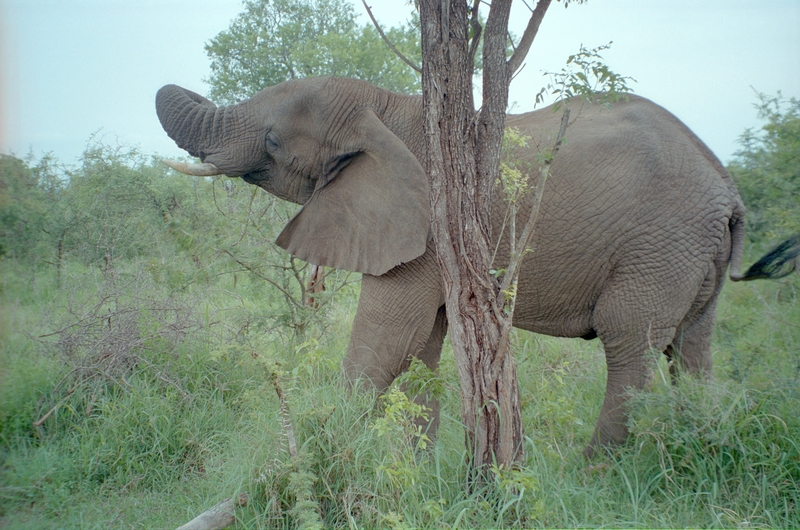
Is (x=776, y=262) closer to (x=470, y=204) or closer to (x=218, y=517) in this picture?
(x=470, y=204)

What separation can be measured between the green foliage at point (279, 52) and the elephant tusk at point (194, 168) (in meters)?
4.17

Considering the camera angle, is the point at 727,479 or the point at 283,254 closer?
the point at 727,479

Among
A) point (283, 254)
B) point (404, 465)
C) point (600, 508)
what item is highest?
point (283, 254)

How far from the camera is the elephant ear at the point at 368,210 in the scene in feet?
13.4

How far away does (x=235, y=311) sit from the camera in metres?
5.97

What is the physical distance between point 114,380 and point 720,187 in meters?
4.31

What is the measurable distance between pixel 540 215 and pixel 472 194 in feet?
4.54

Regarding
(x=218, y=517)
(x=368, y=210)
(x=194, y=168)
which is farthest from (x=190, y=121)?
(x=218, y=517)

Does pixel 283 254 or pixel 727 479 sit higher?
pixel 283 254

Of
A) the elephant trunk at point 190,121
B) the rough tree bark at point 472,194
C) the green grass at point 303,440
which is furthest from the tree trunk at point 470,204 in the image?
the elephant trunk at point 190,121

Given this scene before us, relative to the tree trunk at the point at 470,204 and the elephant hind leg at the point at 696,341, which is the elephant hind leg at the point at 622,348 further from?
the tree trunk at the point at 470,204

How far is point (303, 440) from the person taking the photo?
131 inches

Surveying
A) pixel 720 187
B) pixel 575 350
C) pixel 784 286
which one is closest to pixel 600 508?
pixel 720 187

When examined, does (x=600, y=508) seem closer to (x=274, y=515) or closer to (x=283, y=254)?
(x=274, y=515)
